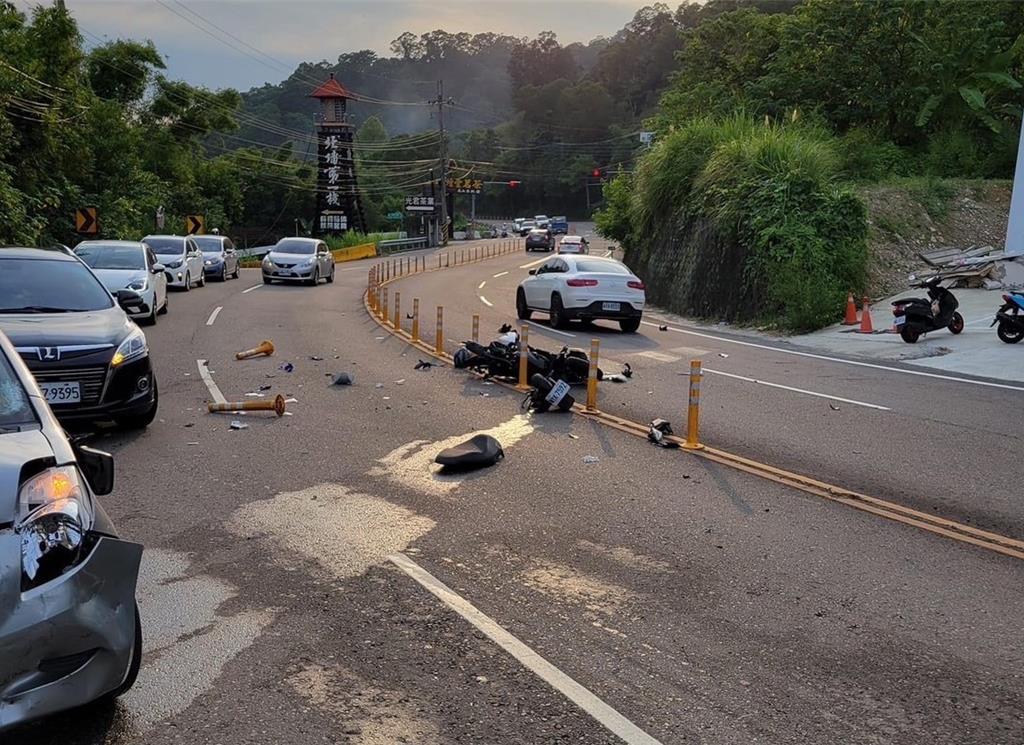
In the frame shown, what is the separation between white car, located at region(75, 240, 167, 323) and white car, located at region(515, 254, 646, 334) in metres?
8.17

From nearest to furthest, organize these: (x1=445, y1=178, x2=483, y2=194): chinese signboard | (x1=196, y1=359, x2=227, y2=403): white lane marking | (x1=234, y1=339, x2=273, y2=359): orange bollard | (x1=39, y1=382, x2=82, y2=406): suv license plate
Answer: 1. (x1=39, y1=382, x2=82, y2=406): suv license plate
2. (x1=196, y1=359, x2=227, y2=403): white lane marking
3. (x1=234, y1=339, x2=273, y2=359): orange bollard
4. (x1=445, y1=178, x2=483, y2=194): chinese signboard

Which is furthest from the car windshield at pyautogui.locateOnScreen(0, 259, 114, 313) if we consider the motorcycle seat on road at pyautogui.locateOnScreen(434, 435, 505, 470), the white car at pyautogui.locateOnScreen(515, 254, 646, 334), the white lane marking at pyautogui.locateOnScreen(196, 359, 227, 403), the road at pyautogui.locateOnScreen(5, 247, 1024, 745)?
the white car at pyautogui.locateOnScreen(515, 254, 646, 334)

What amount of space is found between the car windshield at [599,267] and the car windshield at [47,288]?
11906 mm

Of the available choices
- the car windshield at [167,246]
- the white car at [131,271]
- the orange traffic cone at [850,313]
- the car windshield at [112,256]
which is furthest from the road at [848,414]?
the car windshield at [167,246]

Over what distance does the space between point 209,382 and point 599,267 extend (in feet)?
33.3

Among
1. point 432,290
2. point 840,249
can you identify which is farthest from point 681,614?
point 432,290

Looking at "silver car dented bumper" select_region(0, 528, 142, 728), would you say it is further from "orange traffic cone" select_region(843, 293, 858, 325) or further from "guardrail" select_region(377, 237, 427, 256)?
"guardrail" select_region(377, 237, 427, 256)

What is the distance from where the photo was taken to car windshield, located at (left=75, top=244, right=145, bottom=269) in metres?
20.1

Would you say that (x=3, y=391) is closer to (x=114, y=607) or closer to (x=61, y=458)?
(x=61, y=458)

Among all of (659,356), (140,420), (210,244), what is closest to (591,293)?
(659,356)

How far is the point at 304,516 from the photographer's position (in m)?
6.49

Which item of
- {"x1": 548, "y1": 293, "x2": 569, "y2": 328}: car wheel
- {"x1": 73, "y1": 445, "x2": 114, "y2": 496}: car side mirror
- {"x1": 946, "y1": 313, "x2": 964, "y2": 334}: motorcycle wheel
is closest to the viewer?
{"x1": 73, "y1": 445, "x2": 114, "y2": 496}: car side mirror

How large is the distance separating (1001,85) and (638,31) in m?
121

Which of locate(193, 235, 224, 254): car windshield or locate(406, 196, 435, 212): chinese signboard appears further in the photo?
locate(406, 196, 435, 212): chinese signboard
